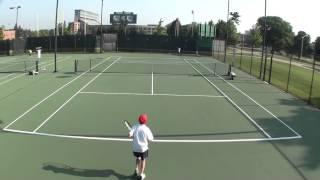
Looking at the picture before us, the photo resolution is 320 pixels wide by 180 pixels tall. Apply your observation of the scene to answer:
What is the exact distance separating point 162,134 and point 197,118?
134 inches

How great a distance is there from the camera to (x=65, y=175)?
11320 millimetres

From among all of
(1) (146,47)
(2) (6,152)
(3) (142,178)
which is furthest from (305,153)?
(1) (146,47)

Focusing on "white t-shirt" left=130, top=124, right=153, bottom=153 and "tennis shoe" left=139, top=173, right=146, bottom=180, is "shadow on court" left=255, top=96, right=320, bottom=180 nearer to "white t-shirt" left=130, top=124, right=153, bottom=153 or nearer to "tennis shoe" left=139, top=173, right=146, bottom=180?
"tennis shoe" left=139, top=173, right=146, bottom=180

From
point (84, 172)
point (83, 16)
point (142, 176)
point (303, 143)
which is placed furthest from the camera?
point (83, 16)

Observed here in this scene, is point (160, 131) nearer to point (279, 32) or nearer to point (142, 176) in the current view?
point (142, 176)

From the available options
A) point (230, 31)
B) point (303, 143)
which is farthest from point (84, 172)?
point (230, 31)

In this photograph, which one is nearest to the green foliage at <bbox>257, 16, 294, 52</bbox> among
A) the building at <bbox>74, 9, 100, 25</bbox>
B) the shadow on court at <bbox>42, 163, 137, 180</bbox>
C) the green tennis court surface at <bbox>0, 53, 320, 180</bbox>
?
the building at <bbox>74, 9, 100, 25</bbox>

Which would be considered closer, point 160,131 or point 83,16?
point 160,131

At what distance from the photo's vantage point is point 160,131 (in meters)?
16.4

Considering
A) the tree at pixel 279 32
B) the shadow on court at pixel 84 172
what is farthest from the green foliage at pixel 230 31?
the shadow on court at pixel 84 172

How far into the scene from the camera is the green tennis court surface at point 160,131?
12.1 metres

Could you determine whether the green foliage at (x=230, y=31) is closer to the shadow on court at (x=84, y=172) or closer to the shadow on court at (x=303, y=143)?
the shadow on court at (x=303, y=143)

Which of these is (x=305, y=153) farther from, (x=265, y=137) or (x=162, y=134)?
(x=162, y=134)

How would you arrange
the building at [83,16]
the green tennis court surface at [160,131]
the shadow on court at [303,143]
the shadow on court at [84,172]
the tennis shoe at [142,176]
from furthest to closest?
the building at [83,16], the shadow on court at [303,143], the green tennis court surface at [160,131], the shadow on court at [84,172], the tennis shoe at [142,176]
